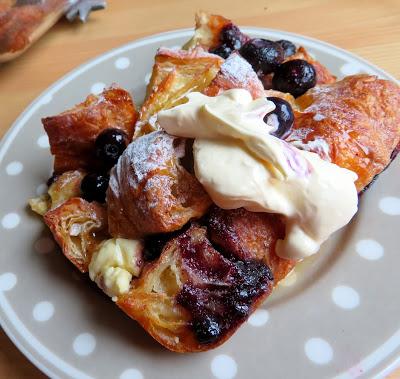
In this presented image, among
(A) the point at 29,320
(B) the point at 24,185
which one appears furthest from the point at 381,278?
(B) the point at 24,185

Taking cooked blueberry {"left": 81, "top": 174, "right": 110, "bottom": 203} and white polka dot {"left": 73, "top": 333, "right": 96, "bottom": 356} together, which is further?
cooked blueberry {"left": 81, "top": 174, "right": 110, "bottom": 203}

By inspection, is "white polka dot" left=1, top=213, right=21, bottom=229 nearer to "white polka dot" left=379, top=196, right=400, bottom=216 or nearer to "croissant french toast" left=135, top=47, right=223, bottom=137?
"croissant french toast" left=135, top=47, right=223, bottom=137

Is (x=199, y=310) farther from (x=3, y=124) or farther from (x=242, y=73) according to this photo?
(x=3, y=124)

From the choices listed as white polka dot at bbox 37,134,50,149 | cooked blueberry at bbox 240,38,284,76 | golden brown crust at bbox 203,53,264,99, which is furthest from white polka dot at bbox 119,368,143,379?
cooked blueberry at bbox 240,38,284,76

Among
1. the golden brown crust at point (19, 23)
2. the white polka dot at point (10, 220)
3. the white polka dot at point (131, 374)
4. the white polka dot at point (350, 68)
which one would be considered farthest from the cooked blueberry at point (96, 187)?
the golden brown crust at point (19, 23)

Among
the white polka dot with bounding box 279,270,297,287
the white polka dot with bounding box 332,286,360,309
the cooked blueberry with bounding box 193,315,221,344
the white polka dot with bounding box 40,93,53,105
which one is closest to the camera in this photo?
the cooked blueberry with bounding box 193,315,221,344

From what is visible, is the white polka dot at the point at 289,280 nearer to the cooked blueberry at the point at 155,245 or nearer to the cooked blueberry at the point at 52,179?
the cooked blueberry at the point at 155,245

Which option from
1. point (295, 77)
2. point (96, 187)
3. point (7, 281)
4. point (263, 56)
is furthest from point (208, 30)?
point (7, 281)
